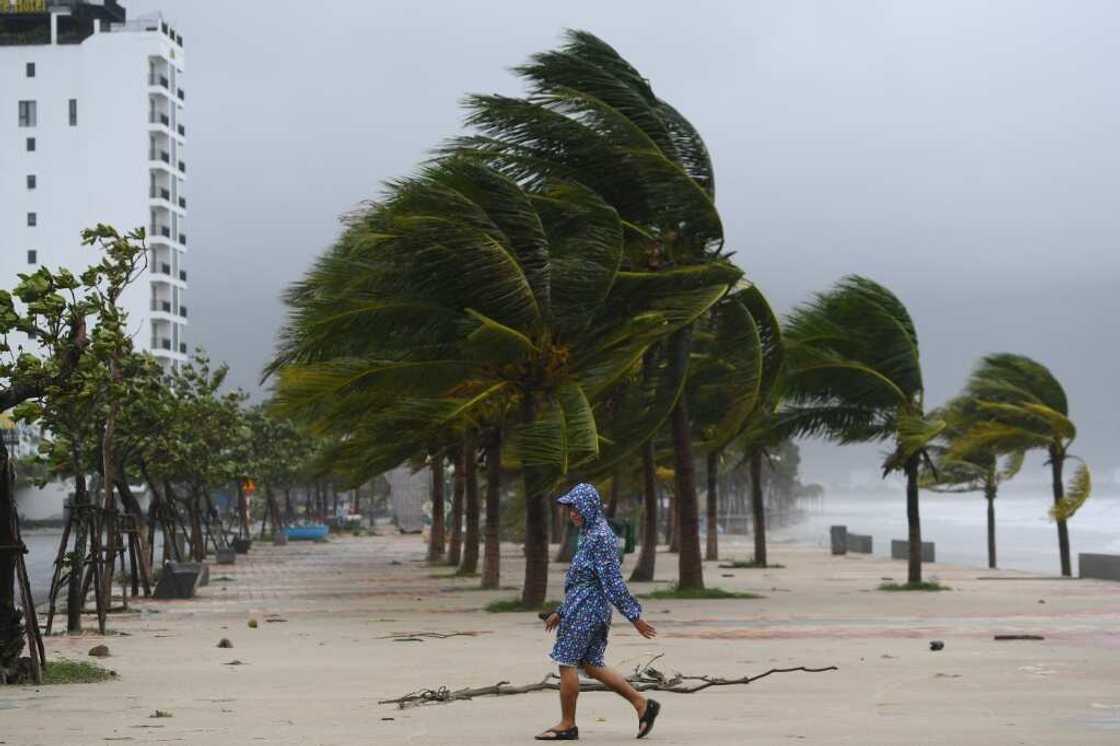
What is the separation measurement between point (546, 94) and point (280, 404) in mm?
6147

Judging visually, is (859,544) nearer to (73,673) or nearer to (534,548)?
(534,548)

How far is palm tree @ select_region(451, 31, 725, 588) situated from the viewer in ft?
79.8

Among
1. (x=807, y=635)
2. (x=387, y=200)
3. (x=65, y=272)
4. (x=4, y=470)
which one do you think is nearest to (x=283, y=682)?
(x=4, y=470)

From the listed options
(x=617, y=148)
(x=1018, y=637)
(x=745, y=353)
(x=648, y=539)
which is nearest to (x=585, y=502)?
(x=1018, y=637)

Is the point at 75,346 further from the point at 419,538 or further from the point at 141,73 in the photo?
the point at 141,73

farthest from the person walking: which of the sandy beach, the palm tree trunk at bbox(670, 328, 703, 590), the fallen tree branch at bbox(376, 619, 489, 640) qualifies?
the palm tree trunk at bbox(670, 328, 703, 590)

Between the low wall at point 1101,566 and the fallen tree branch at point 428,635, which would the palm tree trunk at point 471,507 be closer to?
the low wall at point 1101,566

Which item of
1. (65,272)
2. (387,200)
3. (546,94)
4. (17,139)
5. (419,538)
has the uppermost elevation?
(17,139)

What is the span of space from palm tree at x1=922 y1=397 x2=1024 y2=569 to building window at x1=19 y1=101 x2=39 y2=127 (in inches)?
2834

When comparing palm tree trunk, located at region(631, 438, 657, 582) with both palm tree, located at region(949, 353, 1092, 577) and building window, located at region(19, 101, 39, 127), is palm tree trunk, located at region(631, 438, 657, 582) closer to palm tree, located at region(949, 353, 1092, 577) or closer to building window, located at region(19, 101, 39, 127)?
palm tree, located at region(949, 353, 1092, 577)

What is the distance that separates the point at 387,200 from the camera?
23.2 metres

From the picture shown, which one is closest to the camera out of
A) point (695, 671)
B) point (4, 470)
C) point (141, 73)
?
point (4, 470)

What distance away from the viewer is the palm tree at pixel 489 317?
22.3 meters

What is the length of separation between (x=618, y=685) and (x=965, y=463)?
3507cm
